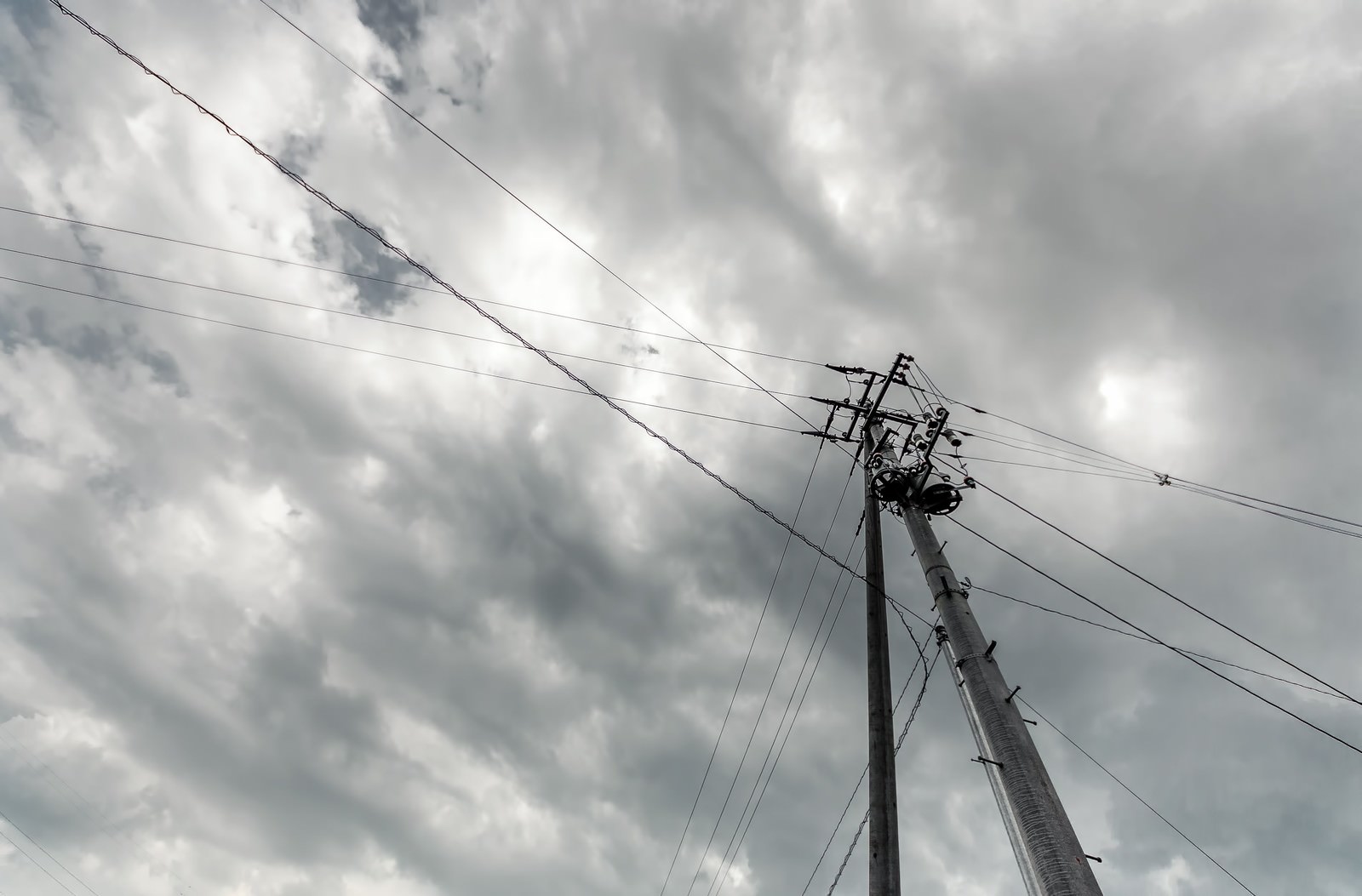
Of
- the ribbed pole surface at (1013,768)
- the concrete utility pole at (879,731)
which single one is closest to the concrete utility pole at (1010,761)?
→ the ribbed pole surface at (1013,768)

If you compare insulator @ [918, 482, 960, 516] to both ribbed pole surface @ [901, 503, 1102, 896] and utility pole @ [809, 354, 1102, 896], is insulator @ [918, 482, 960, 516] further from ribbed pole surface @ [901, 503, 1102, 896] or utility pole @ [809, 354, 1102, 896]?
ribbed pole surface @ [901, 503, 1102, 896]

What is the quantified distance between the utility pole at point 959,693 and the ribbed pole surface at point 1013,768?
11 mm

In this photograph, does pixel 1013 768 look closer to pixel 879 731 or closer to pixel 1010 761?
pixel 1010 761

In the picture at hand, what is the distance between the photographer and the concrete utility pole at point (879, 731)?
30.2 ft

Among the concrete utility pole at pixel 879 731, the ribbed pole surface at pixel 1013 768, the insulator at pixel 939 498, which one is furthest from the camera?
the insulator at pixel 939 498

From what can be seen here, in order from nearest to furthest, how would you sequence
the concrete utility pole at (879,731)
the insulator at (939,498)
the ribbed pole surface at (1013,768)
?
the ribbed pole surface at (1013,768), the concrete utility pole at (879,731), the insulator at (939,498)

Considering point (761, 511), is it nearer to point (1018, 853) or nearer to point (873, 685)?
point (873, 685)

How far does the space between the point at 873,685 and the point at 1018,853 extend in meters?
3.78

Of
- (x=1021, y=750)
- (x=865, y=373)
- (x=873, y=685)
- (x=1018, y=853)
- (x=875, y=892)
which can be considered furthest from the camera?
(x=865, y=373)

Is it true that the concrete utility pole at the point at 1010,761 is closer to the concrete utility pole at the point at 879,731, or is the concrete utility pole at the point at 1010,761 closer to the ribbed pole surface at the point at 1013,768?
the ribbed pole surface at the point at 1013,768

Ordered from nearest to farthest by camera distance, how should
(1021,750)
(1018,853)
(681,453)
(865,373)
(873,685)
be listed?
(1018,853)
(1021,750)
(873,685)
(681,453)
(865,373)

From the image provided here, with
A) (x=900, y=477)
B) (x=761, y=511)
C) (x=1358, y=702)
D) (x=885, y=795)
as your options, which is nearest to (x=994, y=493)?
(x=900, y=477)

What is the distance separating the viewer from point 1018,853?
742 centimetres

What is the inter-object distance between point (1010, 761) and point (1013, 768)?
0.34 ft
